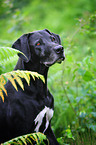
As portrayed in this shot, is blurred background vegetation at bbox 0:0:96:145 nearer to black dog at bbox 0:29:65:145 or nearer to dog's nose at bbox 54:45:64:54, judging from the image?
black dog at bbox 0:29:65:145

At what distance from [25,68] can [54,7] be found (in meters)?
11.8

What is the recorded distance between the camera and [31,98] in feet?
7.37

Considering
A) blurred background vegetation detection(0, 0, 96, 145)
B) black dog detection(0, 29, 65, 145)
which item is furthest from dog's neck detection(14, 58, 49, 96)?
blurred background vegetation detection(0, 0, 96, 145)

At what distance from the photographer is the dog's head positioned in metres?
2.29

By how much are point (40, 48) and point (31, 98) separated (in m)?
0.61

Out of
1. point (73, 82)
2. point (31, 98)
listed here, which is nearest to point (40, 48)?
point (31, 98)

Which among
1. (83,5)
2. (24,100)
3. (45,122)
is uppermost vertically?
(83,5)

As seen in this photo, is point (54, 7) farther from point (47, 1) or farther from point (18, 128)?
point (18, 128)

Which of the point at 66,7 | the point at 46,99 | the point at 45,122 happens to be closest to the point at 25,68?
the point at 46,99

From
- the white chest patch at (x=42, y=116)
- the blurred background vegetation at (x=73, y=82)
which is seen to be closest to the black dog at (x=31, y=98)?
the white chest patch at (x=42, y=116)

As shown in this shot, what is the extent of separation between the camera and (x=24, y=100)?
2205 mm

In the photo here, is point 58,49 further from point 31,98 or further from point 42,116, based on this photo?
point 42,116

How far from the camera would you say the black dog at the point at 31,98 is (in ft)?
7.19

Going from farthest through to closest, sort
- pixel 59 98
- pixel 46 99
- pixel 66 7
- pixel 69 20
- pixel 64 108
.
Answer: pixel 66 7, pixel 69 20, pixel 59 98, pixel 64 108, pixel 46 99
